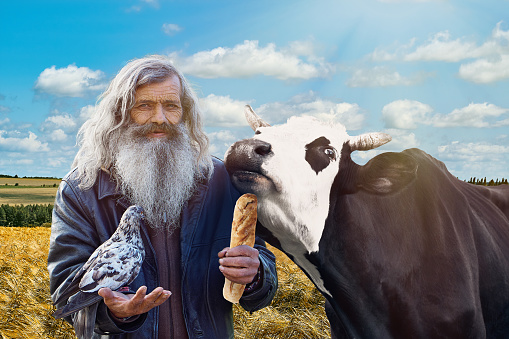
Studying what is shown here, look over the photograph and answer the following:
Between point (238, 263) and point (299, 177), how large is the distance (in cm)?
52

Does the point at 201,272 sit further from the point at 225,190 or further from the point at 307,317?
the point at 307,317

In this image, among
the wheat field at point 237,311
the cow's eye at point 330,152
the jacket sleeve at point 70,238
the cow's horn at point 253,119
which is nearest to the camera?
the cow's eye at point 330,152

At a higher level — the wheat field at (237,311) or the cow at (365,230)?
the cow at (365,230)

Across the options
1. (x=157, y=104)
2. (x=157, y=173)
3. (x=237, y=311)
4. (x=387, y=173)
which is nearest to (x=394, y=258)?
(x=387, y=173)

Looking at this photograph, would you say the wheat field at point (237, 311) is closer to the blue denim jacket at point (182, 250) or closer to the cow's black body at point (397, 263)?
the blue denim jacket at point (182, 250)

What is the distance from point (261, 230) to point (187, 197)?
1.99ft

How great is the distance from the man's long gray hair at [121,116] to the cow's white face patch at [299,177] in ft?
2.51

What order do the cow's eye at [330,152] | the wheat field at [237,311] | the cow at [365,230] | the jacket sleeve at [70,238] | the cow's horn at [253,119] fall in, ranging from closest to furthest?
the cow at [365,230]
the cow's eye at [330,152]
the jacket sleeve at [70,238]
the cow's horn at [253,119]
the wheat field at [237,311]

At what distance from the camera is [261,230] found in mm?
2607

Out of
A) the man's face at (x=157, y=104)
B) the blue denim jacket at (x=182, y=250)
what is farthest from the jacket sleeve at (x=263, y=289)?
the man's face at (x=157, y=104)

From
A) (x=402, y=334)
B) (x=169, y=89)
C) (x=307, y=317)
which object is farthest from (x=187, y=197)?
(x=307, y=317)

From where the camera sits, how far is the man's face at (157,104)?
2918 mm

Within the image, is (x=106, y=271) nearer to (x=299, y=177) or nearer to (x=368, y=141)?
(x=299, y=177)

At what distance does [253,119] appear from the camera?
2.91 meters
